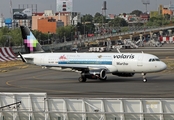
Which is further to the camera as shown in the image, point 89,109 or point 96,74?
point 96,74

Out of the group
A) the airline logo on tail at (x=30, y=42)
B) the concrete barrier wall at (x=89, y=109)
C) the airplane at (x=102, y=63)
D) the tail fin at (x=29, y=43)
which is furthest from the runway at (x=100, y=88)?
the concrete barrier wall at (x=89, y=109)

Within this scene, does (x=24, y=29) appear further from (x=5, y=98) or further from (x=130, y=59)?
(x=5, y=98)

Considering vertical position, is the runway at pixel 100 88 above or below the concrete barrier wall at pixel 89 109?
below

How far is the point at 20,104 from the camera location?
73.8ft

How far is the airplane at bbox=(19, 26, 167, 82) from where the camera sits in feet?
200

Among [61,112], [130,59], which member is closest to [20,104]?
[61,112]

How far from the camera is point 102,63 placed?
63.5 m

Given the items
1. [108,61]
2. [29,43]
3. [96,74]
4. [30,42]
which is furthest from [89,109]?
[30,42]

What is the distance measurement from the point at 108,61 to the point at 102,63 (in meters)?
0.86

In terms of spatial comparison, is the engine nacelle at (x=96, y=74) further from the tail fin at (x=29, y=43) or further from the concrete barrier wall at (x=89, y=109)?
the concrete barrier wall at (x=89, y=109)

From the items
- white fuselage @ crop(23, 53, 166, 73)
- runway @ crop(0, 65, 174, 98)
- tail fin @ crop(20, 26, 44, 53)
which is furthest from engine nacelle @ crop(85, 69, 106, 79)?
tail fin @ crop(20, 26, 44, 53)

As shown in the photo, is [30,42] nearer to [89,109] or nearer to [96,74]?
[96,74]

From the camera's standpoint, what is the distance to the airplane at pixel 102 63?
6100cm

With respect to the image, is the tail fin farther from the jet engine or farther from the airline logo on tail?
the jet engine
